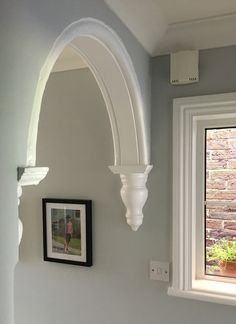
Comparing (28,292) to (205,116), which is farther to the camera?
(28,292)

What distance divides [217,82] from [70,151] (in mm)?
825

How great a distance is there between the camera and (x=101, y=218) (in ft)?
5.91

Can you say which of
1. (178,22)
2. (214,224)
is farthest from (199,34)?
(214,224)

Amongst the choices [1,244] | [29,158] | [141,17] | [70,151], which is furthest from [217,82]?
[1,244]

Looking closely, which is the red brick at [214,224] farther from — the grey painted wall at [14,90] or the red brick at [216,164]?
the grey painted wall at [14,90]

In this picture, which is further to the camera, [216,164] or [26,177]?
[216,164]

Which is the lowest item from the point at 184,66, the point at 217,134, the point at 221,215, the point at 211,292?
the point at 211,292

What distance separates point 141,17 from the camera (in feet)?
4.33

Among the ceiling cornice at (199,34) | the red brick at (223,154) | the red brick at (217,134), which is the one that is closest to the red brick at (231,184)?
the red brick at (223,154)

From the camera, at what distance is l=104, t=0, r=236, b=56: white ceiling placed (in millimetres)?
1271

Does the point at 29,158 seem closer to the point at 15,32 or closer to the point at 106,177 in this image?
the point at 15,32

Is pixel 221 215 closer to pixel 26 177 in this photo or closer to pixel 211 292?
pixel 211 292

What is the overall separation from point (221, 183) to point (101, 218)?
61 centimetres

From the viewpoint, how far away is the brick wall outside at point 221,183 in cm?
166
